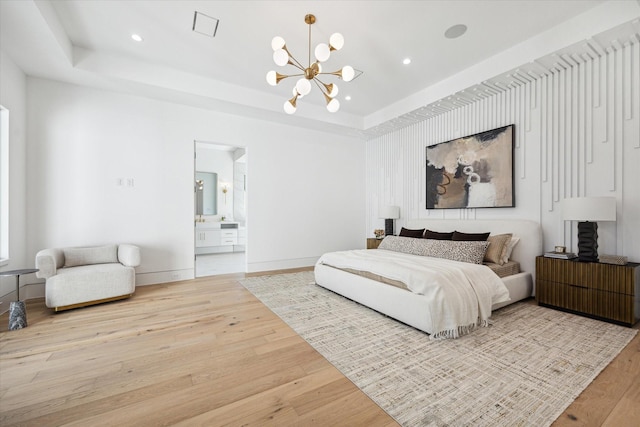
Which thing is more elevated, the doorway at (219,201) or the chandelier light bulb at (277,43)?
the chandelier light bulb at (277,43)

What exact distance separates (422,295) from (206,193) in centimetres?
731

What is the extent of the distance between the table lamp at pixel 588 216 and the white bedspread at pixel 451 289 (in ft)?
3.26

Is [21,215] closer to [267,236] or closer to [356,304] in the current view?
[267,236]

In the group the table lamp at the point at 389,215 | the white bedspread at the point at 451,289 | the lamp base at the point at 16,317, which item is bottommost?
the lamp base at the point at 16,317

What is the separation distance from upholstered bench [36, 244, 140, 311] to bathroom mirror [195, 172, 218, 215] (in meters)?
4.31

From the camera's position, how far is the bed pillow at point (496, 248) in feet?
11.2

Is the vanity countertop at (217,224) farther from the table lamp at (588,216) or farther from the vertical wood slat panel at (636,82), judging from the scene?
the vertical wood slat panel at (636,82)

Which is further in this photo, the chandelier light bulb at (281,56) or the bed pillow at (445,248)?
the bed pillow at (445,248)

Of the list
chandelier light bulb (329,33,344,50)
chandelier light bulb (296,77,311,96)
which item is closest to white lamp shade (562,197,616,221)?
chandelier light bulb (329,33,344,50)

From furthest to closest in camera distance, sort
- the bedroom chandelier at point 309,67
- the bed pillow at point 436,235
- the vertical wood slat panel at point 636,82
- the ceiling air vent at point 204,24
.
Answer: the bed pillow at point 436,235 → the ceiling air vent at point 204,24 → the vertical wood slat panel at point 636,82 → the bedroom chandelier at point 309,67

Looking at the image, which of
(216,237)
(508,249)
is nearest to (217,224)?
(216,237)

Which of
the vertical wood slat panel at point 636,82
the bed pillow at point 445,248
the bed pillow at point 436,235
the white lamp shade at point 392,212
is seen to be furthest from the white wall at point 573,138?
the white lamp shade at point 392,212

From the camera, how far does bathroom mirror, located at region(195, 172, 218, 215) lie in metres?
8.06

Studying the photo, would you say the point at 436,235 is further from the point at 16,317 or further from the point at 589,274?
the point at 16,317
